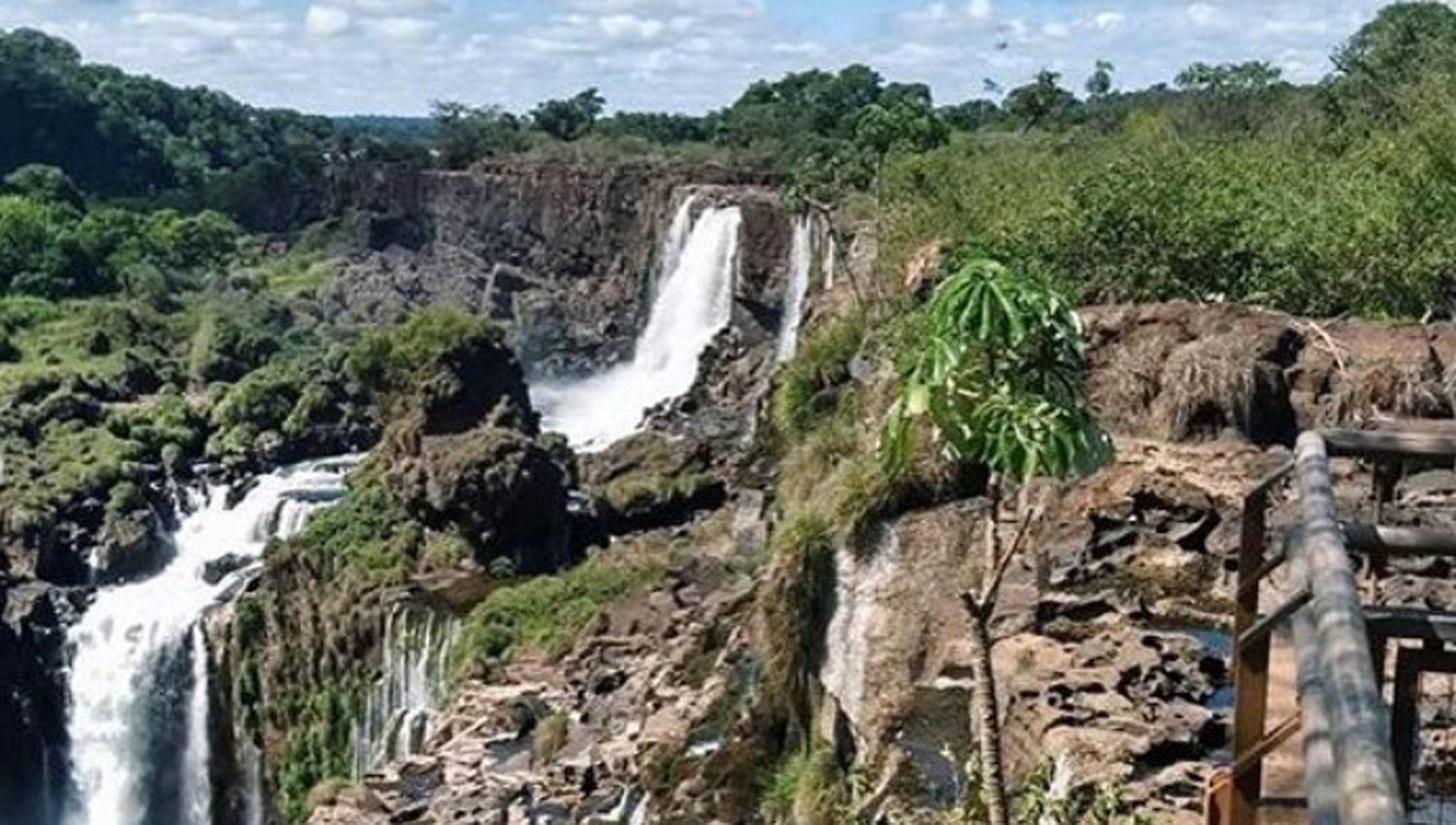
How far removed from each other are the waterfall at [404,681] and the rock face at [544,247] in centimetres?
1645

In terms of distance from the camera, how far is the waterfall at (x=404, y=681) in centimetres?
3338

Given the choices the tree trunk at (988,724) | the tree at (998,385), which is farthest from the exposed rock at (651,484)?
the tree at (998,385)

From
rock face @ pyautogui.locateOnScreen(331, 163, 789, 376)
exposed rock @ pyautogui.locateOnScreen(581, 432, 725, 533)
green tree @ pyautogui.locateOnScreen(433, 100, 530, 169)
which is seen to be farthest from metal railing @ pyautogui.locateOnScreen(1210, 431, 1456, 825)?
green tree @ pyautogui.locateOnScreen(433, 100, 530, 169)

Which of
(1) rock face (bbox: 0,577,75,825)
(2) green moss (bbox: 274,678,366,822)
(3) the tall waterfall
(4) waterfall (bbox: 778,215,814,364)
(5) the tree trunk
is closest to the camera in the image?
(5) the tree trunk

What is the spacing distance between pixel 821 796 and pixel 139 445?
40.2 metres

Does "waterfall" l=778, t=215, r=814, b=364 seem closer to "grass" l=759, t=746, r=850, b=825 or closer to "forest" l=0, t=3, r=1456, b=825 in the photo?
"forest" l=0, t=3, r=1456, b=825

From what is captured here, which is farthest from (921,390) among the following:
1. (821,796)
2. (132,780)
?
(132,780)

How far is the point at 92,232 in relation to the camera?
80.9 metres

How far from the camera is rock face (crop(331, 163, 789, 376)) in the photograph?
55719 millimetres

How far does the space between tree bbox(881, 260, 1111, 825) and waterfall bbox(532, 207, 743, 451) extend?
39.8 m

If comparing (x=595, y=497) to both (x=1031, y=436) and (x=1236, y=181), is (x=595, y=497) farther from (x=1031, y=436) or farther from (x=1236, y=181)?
(x=1031, y=436)

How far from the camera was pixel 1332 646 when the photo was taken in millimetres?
1934

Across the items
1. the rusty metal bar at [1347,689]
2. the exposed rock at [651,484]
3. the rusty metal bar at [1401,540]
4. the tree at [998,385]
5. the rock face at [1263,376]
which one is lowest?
the exposed rock at [651,484]

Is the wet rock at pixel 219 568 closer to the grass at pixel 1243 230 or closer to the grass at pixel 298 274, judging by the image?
the grass at pixel 1243 230
